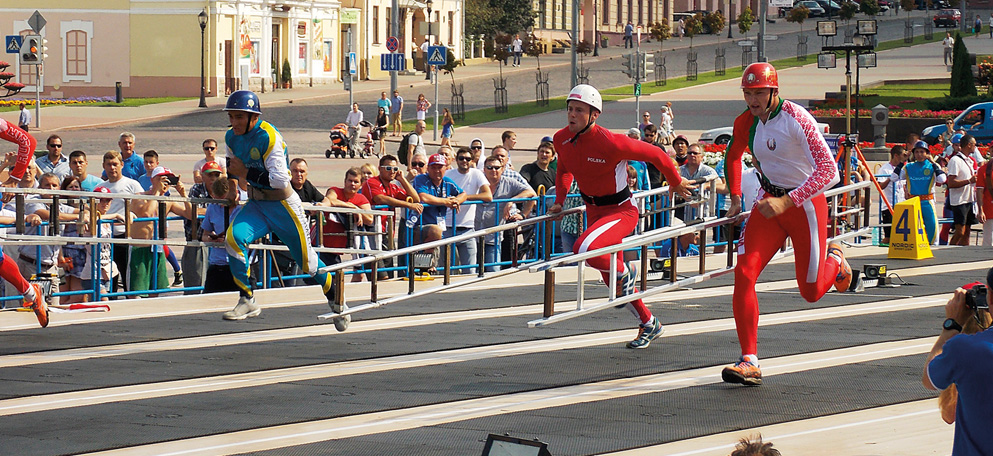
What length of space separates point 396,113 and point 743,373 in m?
41.8

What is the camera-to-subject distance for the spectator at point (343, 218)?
1572 cm

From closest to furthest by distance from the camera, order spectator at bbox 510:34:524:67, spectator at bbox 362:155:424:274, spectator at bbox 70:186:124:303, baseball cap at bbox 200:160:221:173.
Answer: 1. spectator at bbox 70:186:124:303
2. baseball cap at bbox 200:160:221:173
3. spectator at bbox 362:155:424:274
4. spectator at bbox 510:34:524:67

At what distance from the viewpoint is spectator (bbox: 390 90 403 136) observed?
49.2 meters

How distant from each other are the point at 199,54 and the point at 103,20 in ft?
17.0

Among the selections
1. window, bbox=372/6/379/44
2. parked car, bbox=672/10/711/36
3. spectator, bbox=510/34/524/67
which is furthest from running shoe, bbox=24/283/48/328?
parked car, bbox=672/10/711/36

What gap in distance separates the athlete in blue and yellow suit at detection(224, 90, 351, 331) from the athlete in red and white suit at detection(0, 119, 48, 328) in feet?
5.33

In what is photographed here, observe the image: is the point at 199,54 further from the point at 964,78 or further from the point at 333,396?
Result: the point at 333,396

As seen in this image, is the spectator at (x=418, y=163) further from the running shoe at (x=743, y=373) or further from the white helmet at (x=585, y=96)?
the running shoe at (x=743, y=373)

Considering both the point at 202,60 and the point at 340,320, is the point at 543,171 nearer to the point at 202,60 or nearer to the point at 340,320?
the point at 340,320

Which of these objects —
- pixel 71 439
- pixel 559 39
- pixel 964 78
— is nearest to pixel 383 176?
pixel 71 439

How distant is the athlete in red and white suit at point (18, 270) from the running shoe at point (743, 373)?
562 centimetres

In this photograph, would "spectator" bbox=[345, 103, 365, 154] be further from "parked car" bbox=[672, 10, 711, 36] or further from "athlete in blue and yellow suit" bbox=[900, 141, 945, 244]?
"parked car" bbox=[672, 10, 711, 36]

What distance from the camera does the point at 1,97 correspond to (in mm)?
59562

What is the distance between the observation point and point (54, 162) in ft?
57.7
